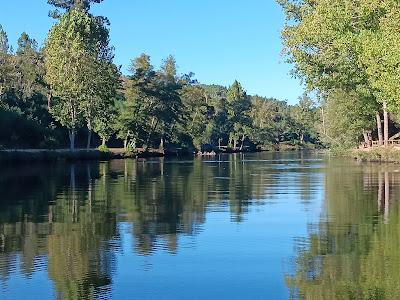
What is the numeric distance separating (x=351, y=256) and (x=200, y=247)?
11.0ft

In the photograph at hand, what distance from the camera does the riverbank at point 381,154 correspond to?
5481 cm

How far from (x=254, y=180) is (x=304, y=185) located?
4.26 meters

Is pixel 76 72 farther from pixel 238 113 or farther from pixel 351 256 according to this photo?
pixel 238 113

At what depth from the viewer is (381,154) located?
193 feet

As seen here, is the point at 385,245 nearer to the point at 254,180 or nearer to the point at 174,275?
the point at 174,275

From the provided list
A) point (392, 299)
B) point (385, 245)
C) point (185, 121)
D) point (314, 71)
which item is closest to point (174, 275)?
point (392, 299)

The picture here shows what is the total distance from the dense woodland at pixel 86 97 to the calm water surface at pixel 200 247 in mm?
46784

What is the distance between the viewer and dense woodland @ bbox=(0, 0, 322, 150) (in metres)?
71.9

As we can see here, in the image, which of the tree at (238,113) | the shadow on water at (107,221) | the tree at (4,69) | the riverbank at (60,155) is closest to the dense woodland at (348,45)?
the shadow on water at (107,221)

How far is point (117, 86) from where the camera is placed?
81.2 meters

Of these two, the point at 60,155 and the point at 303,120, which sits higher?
the point at 303,120

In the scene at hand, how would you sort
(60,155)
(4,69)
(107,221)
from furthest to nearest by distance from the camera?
1. (4,69)
2. (60,155)
3. (107,221)

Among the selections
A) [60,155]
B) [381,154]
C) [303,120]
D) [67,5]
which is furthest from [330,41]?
[303,120]

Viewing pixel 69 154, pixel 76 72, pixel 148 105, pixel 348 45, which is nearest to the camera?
pixel 348 45
